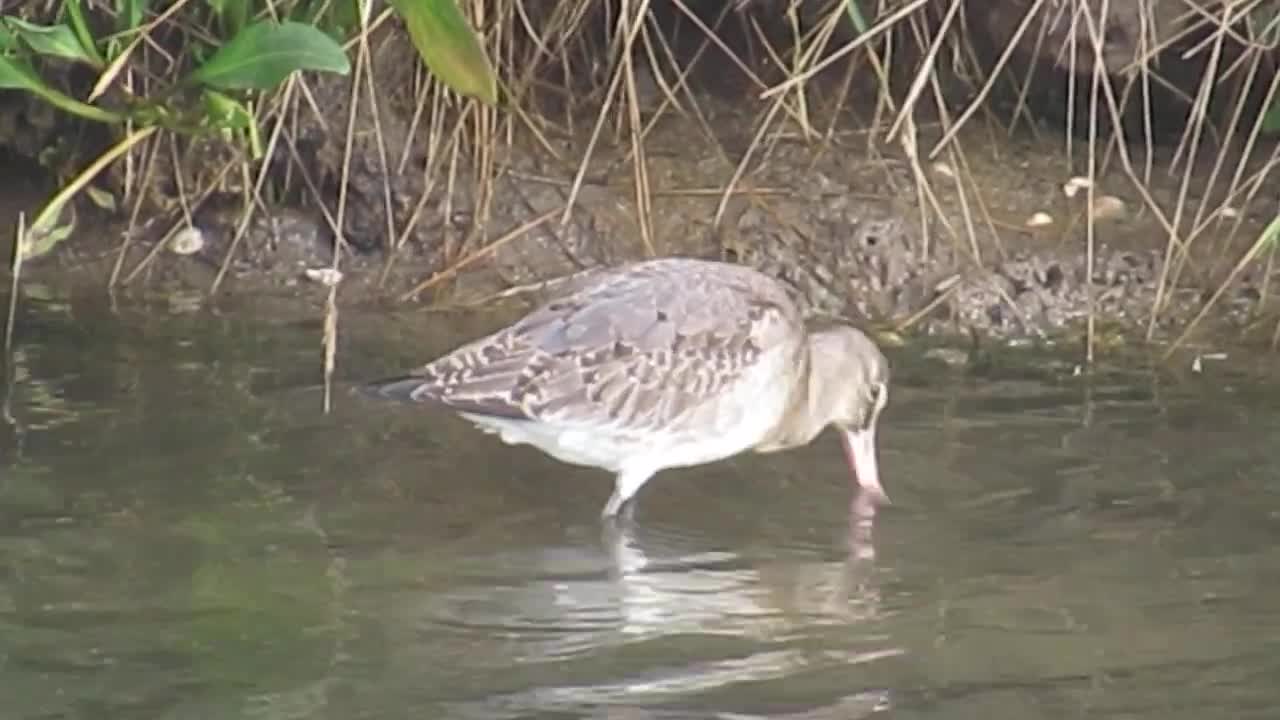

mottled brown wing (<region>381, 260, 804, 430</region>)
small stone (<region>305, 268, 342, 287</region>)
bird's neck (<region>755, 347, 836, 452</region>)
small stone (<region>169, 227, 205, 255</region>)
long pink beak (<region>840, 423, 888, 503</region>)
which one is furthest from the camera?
small stone (<region>169, 227, 205, 255</region>)

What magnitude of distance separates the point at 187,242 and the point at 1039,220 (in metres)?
2.54

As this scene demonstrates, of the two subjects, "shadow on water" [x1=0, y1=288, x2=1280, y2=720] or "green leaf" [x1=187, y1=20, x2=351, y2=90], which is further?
"green leaf" [x1=187, y1=20, x2=351, y2=90]

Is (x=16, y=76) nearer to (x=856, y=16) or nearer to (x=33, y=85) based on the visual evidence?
(x=33, y=85)

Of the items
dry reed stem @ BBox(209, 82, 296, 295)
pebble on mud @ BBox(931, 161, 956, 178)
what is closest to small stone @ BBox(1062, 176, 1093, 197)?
pebble on mud @ BBox(931, 161, 956, 178)

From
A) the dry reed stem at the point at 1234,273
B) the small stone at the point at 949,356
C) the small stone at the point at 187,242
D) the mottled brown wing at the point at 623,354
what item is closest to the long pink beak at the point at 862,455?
the mottled brown wing at the point at 623,354

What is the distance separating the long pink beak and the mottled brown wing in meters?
0.26

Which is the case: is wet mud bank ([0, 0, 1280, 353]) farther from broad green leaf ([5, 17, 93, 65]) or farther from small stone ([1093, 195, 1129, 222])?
broad green leaf ([5, 17, 93, 65])

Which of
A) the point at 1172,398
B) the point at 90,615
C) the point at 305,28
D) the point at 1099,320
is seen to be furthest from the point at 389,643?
the point at 1099,320

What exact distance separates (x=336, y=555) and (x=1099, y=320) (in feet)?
9.39

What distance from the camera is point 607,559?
5.73 metres

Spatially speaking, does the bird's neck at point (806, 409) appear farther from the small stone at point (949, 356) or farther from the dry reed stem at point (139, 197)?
the dry reed stem at point (139, 197)

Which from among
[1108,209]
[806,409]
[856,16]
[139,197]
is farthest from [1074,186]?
[139,197]

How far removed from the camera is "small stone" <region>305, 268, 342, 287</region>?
806 centimetres

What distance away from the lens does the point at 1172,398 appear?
697 cm
